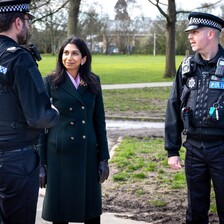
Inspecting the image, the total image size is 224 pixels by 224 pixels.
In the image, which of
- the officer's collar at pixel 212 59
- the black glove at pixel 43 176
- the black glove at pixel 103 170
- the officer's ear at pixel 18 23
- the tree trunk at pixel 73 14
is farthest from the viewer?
the tree trunk at pixel 73 14

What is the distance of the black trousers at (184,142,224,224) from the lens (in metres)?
3.92

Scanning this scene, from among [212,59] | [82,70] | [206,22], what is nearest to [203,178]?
[212,59]

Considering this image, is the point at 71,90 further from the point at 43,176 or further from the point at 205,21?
the point at 205,21

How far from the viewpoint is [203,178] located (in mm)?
4020

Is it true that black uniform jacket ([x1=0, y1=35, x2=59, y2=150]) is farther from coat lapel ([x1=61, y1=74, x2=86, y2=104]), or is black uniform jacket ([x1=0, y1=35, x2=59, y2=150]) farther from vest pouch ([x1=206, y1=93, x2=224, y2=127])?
vest pouch ([x1=206, y1=93, x2=224, y2=127])

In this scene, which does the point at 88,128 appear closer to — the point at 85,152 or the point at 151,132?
the point at 85,152

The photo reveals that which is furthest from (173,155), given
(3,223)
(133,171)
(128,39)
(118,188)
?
(128,39)

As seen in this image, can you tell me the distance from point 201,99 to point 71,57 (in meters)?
1.18

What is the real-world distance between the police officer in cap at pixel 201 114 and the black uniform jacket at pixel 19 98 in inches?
51.1

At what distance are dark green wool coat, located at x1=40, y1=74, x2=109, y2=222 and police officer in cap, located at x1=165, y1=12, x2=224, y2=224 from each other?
0.74 metres

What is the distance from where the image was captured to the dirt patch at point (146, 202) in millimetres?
5242

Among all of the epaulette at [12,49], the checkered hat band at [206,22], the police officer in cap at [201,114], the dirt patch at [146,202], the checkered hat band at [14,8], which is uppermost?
the checkered hat band at [14,8]

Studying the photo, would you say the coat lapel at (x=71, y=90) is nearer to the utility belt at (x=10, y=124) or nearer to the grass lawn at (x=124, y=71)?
the utility belt at (x=10, y=124)

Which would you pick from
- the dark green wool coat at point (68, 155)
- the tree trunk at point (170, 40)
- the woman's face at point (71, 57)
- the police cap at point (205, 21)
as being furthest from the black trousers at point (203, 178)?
the tree trunk at point (170, 40)
